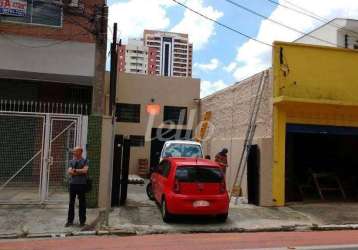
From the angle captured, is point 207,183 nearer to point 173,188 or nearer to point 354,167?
point 173,188

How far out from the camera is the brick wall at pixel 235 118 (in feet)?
53.1

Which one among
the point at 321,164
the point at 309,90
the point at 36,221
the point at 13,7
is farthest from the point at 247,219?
the point at 13,7

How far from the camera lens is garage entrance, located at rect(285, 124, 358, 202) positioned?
52.7ft

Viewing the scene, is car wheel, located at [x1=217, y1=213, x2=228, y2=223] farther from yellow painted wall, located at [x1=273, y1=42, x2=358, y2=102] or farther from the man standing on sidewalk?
yellow painted wall, located at [x1=273, y1=42, x2=358, y2=102]

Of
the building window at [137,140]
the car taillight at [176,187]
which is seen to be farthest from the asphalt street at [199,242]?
the building window at [137,140]

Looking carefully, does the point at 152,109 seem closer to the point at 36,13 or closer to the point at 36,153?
the point at 36,13

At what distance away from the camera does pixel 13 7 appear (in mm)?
17812

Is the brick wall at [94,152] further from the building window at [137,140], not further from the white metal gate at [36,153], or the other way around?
the building window at [137,140]

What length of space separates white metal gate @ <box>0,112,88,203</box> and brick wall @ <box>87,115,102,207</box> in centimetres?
20

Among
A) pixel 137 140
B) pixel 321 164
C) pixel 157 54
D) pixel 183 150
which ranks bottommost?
pixel 321 164

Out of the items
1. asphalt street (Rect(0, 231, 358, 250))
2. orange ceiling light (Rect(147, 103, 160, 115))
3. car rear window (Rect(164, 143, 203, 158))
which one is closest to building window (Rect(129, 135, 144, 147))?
orange ceiling light (Rect(147, 103, 160, 115))

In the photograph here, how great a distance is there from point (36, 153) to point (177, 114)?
1448cm

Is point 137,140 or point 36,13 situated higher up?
point 36,13

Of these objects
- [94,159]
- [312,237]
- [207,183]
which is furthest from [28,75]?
[312,237]
